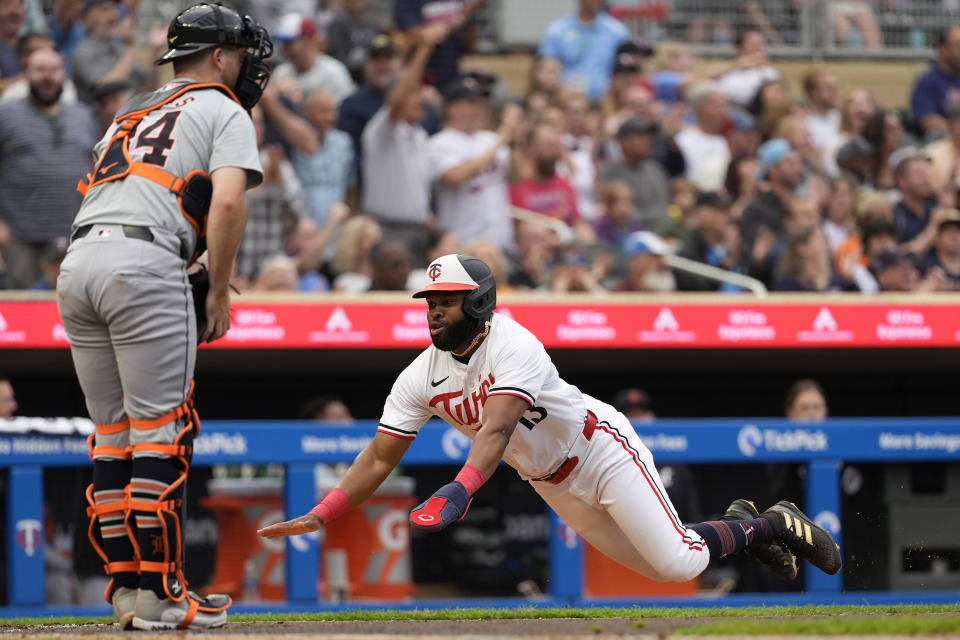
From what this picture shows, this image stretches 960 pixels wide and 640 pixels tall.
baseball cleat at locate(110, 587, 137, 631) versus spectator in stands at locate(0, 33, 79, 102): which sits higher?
spectator in stands at locate(0, 33, 79, 102)

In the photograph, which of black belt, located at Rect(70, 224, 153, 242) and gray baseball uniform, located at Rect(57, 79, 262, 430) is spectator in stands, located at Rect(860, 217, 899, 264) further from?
black belt, located at Rect(70, 224, 153, 242)

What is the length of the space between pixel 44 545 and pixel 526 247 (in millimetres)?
4010

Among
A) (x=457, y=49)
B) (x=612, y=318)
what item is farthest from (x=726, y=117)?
(x=612, y=318)

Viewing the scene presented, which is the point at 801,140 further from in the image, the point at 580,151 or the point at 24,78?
the point at 24,78

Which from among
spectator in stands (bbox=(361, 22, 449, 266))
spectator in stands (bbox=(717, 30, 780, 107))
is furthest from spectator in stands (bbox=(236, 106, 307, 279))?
spectator in stands (bbox=(717, 30, 780, 107))

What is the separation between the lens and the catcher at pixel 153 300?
14.8 feet

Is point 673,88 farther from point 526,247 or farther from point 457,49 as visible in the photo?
point 526,247

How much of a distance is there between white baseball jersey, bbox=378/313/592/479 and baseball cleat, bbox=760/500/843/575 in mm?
1126

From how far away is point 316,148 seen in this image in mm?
9727

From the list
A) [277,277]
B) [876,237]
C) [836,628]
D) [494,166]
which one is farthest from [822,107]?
[836,628]

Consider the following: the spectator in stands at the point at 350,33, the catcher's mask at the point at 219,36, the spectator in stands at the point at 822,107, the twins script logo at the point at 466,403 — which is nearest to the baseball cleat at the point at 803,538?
the twins script logo at the point at 466,403

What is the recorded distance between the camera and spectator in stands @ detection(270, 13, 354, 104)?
10484 mm

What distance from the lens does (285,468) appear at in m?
7.57

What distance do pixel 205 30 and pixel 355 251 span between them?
4328 mm
